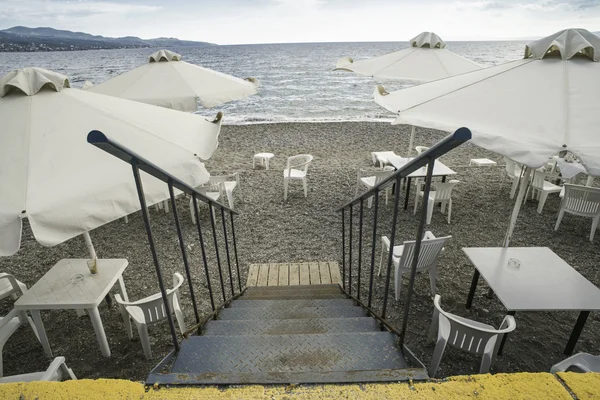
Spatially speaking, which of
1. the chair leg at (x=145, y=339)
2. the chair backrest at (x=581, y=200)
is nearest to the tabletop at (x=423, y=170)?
the chair backrest at (x=581, y=200)

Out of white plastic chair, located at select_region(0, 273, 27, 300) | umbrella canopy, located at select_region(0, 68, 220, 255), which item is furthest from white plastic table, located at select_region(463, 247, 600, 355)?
white plastic chair, located at select_region(0, 273, 27, 300)

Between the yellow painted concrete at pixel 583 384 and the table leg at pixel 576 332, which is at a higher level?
the yellow painted concrete at pixel 583 384

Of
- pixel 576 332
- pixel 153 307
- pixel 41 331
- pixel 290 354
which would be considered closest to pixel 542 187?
pixel 576 332

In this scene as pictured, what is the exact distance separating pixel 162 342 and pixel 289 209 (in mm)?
4057

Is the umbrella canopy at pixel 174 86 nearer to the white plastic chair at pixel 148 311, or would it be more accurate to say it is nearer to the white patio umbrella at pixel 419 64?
the white patio umbrella at pixel 419 64

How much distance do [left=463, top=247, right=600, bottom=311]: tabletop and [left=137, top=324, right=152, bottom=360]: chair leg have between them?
355cm

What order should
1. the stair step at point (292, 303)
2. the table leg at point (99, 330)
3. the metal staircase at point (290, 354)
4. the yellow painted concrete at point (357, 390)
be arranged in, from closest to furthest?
the yellow painted concrete at point (357, 390), the metal staircase at point (290, 354), the table leg at point (99, 330), the stair step at point (292, 303)

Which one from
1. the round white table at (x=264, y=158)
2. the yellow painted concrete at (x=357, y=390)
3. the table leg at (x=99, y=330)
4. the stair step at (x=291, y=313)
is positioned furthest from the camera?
the round white table at (x=264, y=158)

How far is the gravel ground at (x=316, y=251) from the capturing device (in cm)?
354

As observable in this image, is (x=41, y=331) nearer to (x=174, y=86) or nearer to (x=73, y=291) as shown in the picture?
(x=73, y=291)

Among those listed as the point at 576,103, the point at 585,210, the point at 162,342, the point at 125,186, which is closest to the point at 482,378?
the point at 125,186

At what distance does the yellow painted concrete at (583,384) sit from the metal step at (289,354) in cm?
66

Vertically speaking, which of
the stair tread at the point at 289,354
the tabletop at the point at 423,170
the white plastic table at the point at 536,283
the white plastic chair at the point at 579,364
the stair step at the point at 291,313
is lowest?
the stair step at the point at 291,313

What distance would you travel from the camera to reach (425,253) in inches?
163
